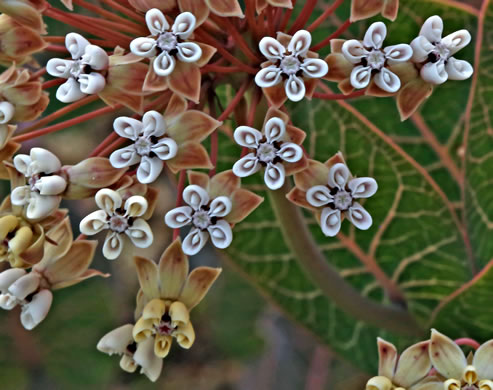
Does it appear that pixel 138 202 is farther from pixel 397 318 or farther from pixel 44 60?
pixel 44 60

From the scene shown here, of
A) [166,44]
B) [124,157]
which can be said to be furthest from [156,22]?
[124,157]

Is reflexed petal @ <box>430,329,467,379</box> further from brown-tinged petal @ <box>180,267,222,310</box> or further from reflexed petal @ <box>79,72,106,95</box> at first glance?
reflexed petal @ <box>79,72,106,95</box>

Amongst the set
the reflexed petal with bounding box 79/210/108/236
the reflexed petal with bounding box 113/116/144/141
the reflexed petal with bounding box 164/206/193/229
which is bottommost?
the reflexed petal with bounding box 79/210/108/236

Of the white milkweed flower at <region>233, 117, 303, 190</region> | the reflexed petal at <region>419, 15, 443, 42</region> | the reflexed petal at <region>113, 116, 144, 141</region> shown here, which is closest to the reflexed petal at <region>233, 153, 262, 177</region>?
the white milkweed flower at <region>233, 117, 303, 190</region>

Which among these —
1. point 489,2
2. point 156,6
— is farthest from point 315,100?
point 156,6

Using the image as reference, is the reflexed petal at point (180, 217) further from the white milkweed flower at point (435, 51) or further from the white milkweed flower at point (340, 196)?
the white milkweed flower at point (435, 51)

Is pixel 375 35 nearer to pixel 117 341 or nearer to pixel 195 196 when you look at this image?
pixel 195 196

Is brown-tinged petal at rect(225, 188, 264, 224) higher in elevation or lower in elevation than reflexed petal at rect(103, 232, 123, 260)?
higher

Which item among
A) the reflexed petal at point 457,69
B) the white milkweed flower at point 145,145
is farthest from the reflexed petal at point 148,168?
the reflexed petal at point 457,69
